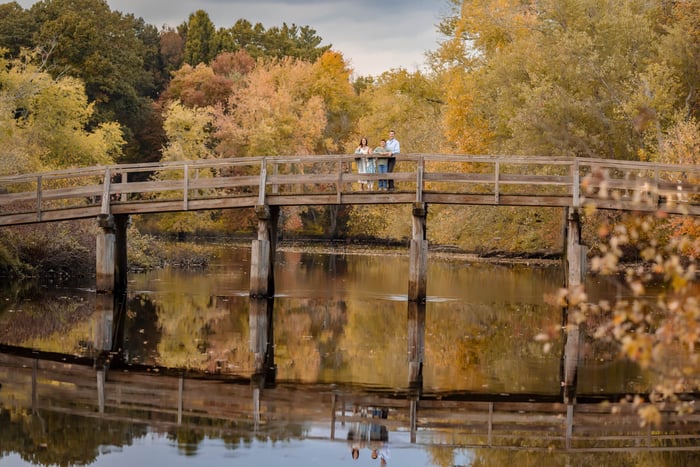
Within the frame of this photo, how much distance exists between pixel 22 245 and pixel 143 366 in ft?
52.5

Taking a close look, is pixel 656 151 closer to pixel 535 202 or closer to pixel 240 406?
pixel 535 202

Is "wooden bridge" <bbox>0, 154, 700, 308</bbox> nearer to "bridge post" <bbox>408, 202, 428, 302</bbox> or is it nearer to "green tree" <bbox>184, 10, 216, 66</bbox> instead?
"bridge post" <bbox>408, 202, 428, 302</bbox>

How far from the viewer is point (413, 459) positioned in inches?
530

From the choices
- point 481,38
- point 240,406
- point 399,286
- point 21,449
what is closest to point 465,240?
point 481,38

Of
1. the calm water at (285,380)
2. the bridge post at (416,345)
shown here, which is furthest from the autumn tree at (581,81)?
the bridge post at (416,345)

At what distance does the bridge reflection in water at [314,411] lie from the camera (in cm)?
1448

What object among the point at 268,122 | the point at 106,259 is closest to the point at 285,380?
the point at 106,259

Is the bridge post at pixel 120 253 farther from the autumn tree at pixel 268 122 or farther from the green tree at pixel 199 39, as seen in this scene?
the green tree at pixel 199 39

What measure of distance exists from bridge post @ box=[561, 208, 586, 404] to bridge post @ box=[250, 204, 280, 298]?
756cm

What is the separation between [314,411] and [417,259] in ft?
43.1

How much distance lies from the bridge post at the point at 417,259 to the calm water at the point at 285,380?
556mm

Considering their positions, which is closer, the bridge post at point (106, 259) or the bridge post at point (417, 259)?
the bridge post at point (417, 259)

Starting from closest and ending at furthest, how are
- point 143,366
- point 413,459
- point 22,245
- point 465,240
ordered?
1. point 413,459
2. point 143,366
3. point 22,245
4. point 465,240

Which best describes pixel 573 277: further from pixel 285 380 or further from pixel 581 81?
pixel 285 380
